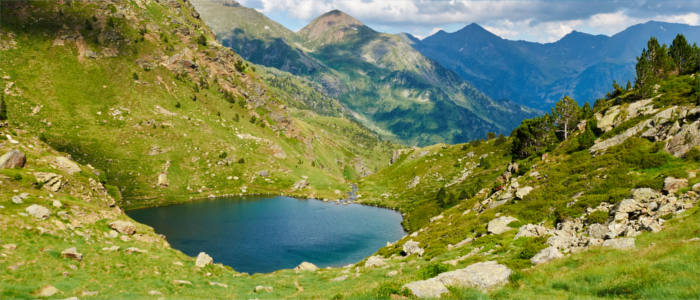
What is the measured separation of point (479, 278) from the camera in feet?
63.7

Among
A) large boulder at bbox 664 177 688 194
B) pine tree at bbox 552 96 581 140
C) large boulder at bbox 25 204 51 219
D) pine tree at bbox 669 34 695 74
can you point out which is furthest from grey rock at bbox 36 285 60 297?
pine tree at bbox 669 34 695 74

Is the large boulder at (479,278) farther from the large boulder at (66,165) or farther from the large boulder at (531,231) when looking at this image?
the large boulder at (66,165)

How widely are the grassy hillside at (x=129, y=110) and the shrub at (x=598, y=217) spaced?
138147mm

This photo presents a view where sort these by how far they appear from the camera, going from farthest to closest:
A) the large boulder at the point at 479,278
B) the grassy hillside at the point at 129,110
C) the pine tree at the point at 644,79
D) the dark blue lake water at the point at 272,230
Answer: the grassy hillside at the point at 129,110 → the dark blue lake water at the point at 272,230 → the pine tree at the point at 644,79 → the large boulder at the point at 479,278

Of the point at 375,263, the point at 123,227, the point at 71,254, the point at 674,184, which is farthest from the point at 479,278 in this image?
the point at 123,227

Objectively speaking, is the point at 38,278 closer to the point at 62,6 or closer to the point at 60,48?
the point at 60,48

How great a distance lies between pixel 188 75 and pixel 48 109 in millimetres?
73335

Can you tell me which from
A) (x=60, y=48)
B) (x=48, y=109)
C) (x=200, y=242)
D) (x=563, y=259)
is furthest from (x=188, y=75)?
(x=563, y=259)

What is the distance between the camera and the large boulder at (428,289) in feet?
54.8

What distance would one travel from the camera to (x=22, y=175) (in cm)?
4175

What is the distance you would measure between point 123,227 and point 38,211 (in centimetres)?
893

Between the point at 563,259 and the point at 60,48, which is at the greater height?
the point at 60,48

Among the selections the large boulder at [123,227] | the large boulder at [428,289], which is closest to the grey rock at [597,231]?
the large boulder at [428,289]

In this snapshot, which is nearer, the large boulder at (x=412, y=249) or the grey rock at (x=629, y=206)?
the grey rock at (x=629, y=206)
